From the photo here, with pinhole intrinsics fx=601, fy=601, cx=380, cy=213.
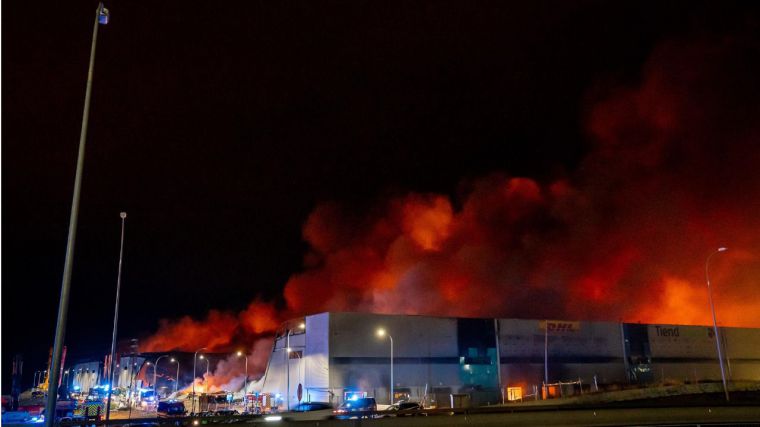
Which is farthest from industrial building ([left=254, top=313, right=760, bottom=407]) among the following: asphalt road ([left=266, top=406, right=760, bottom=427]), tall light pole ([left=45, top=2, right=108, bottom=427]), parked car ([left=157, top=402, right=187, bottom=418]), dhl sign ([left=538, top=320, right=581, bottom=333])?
tall light pole ([left=45, top=2, right=108, bottom=427])

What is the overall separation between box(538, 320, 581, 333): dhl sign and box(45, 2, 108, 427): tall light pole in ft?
174

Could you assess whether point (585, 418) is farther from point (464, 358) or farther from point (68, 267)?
point (464, 358)

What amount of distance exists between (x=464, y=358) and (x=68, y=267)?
153ft

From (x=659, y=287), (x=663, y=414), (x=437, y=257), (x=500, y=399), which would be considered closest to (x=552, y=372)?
(x=500, y=399)

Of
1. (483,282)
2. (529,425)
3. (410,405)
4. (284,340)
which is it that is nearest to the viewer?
(529,425)

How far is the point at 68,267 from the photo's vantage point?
13617 millimetres

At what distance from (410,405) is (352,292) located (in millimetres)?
50574

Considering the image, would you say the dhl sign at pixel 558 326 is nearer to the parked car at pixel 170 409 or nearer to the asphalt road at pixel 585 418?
the parked car at pixel 170 409

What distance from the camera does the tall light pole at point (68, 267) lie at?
12.6 meters

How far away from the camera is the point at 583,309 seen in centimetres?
7756

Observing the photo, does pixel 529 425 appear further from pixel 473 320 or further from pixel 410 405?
pixel 473 320

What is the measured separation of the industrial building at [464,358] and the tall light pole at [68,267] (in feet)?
114

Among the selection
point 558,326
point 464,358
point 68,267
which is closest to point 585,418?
point 68,267

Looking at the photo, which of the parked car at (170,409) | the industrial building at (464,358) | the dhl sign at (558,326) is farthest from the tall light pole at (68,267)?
the dhl sign at (558,326)
